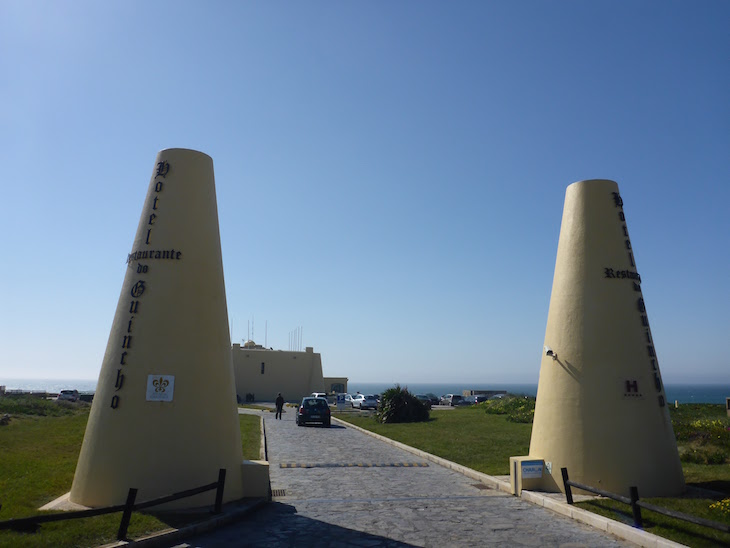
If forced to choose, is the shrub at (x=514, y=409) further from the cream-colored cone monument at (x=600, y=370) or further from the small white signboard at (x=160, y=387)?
the small white signboard at (x=160, y=387)

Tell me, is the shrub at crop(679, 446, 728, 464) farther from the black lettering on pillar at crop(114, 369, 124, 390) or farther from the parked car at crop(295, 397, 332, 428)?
the parked car at crop(295, 397, 332, 428)

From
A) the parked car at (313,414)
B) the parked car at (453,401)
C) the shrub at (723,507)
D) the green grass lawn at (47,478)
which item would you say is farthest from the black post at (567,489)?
the parked car at (453,401)

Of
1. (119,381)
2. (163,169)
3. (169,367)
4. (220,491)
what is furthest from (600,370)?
(163,169)

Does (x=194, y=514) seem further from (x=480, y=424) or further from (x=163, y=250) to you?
(x=480, y=424)

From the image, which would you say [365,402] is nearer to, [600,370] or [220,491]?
[600,370]

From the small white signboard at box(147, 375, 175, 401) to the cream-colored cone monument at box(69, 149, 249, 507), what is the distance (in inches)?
0.7

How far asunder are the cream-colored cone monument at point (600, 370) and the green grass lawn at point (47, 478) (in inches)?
302

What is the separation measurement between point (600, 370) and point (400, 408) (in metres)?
19.7

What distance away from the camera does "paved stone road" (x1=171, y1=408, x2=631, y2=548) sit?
28.1 feet

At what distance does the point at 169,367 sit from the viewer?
10305 millimetres

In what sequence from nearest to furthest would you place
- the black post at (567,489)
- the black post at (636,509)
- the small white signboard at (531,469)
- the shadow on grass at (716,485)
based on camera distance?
the black post at (636,509), the black post at (567,489), the shadow on grass at (716,485), the small white signboard at (531,469)

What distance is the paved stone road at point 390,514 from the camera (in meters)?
8.57

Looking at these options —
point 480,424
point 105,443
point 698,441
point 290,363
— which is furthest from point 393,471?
point 290,363

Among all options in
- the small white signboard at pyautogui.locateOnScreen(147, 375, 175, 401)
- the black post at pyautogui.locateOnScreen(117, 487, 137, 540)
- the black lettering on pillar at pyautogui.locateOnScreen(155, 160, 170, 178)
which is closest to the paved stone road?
the black post at pyautogui.locateOnScreen(117, 487, 137, 540)
